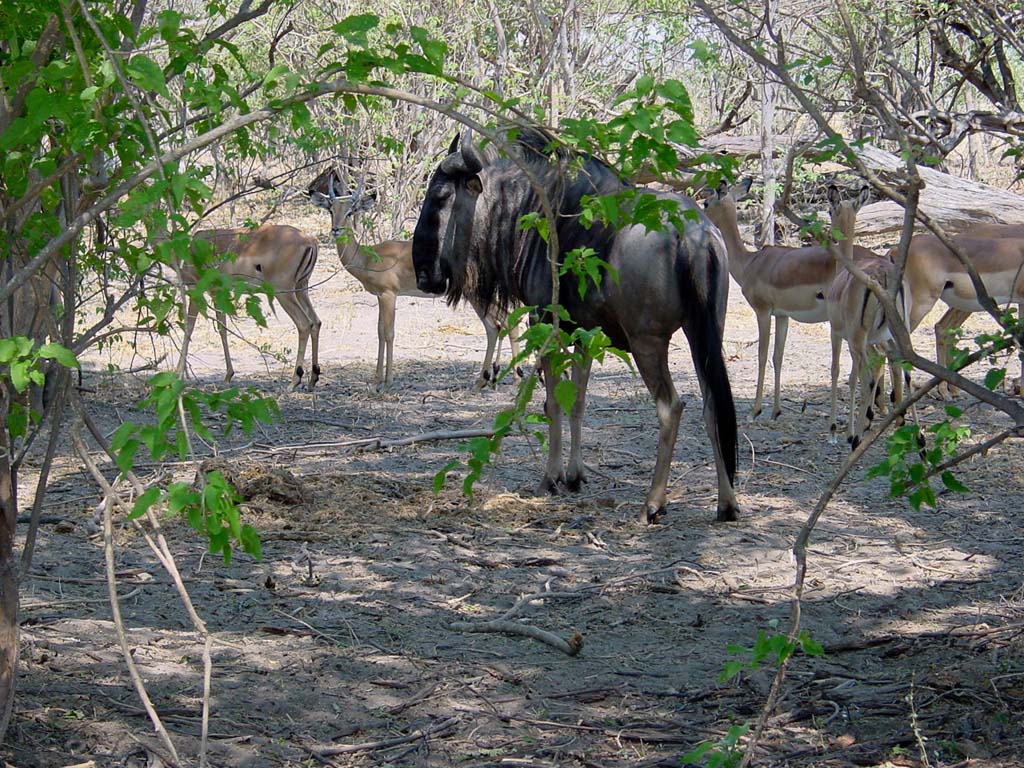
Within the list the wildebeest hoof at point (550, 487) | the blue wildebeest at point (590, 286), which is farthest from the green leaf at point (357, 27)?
the wildebeest hoof at point (550, 487)

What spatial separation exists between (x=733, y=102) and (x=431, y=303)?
10493 millimetres

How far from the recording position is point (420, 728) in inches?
163

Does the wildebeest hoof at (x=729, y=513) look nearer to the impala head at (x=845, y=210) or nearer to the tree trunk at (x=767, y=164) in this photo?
the impala head at (x=845, y=210)

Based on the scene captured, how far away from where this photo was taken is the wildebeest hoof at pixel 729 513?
693cm

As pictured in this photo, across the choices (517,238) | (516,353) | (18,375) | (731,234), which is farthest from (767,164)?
(18,375)

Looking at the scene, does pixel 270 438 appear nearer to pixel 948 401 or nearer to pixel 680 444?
pixel 680 444

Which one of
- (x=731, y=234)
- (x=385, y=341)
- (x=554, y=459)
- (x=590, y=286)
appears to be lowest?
(x=554, y=459)

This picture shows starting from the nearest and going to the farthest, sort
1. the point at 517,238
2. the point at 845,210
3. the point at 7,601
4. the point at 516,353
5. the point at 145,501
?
1. the point at 145,501
2. the point at 7,601
3. the point at 517,238
4. the point at 516,353
5. the point at 845,210

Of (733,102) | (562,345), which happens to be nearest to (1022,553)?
(562,345)

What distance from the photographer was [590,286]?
23.3 feet

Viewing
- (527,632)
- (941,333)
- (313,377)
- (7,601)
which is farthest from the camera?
(313,377)

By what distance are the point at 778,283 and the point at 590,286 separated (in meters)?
3.65

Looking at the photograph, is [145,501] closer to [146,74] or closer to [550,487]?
[146,74]

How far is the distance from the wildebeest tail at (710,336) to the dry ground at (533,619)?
0.72 meters
